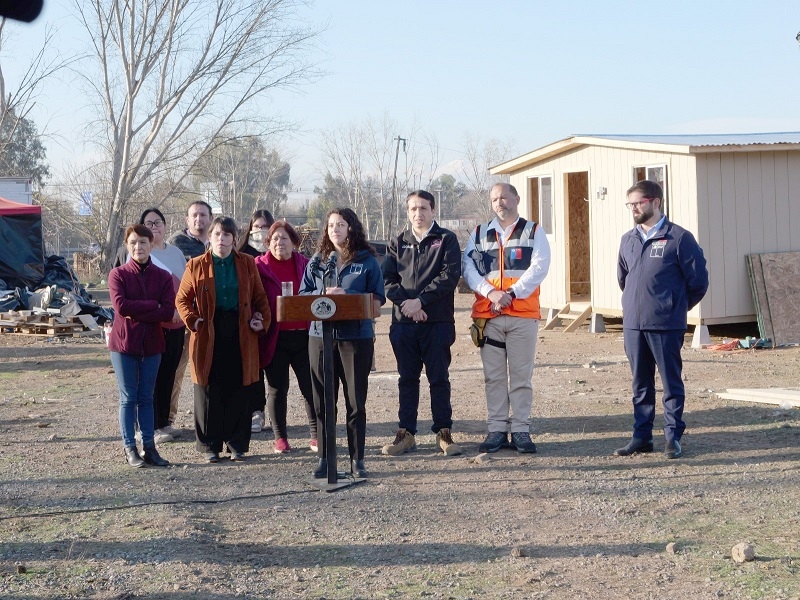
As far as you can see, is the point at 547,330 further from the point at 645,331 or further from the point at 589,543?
the point at 589,543

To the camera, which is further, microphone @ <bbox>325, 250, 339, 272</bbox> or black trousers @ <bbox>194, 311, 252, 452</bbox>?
black trousers @ <bbox>194, 311, 252, 452</bbox>

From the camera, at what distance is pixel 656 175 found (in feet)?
48.0

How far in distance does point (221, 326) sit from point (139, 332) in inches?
22.3

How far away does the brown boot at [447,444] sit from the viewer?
7.29 metres

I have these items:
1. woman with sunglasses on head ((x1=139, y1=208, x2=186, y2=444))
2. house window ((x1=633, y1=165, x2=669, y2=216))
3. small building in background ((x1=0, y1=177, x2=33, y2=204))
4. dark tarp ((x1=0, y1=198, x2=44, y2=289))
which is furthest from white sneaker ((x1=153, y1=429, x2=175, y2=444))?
small building in background ((x1=0, y1=177, x2=33, y2=204))

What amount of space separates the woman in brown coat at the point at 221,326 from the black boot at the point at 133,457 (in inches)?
17.6

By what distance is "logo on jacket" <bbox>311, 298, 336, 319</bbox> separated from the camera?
20.2 ft

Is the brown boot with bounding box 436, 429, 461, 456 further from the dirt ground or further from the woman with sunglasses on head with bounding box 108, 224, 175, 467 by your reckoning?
the woman with sunglasses on head with bounding box 108, 224, 175, 467

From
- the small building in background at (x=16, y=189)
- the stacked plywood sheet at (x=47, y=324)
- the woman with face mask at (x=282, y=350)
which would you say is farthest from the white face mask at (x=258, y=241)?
the small building in background at (x=16, y=189)

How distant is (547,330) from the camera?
1673 centimetres

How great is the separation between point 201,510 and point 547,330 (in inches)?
450

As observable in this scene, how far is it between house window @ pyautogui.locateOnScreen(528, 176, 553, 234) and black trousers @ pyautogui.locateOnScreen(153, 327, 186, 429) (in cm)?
1001

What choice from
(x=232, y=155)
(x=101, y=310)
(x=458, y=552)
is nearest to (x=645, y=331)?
(x=458, y=552)

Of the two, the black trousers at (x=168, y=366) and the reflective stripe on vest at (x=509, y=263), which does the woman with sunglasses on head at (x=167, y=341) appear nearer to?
the black trousers at (x=168, y=366)
